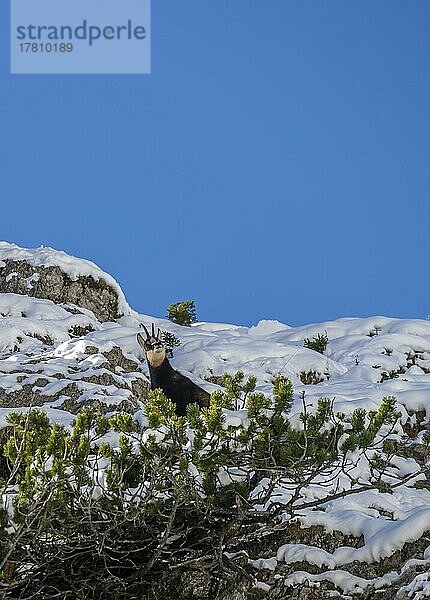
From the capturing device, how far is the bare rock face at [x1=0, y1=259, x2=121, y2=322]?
1481cm

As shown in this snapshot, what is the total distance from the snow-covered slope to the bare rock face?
0.69ft

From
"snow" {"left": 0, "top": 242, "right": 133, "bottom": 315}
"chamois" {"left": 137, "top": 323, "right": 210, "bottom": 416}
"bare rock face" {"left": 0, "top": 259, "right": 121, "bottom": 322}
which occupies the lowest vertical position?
"chamois" {"left": 137, "top": 323, "right": 210, "bottom": 416}

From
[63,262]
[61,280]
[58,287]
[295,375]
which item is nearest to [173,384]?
[295,375]

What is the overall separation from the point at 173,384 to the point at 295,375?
4055mm

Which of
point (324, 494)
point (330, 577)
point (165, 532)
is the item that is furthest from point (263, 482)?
point (165, 532)

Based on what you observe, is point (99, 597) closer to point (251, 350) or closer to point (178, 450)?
point (178, 450)

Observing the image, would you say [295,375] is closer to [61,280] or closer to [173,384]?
[173,384]

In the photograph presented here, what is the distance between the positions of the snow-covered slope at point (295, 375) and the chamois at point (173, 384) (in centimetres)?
57

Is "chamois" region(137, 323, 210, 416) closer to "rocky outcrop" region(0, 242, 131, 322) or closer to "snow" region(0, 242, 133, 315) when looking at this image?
"rocky outcrop" region(0, 242, 131, 322)

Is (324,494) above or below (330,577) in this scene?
above

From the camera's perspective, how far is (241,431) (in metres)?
5.55

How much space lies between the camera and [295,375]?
37.7 feet

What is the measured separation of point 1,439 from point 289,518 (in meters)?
2.45

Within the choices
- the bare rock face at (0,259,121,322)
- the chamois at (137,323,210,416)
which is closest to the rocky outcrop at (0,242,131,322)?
the bare rock face at (0,259,121,322)
